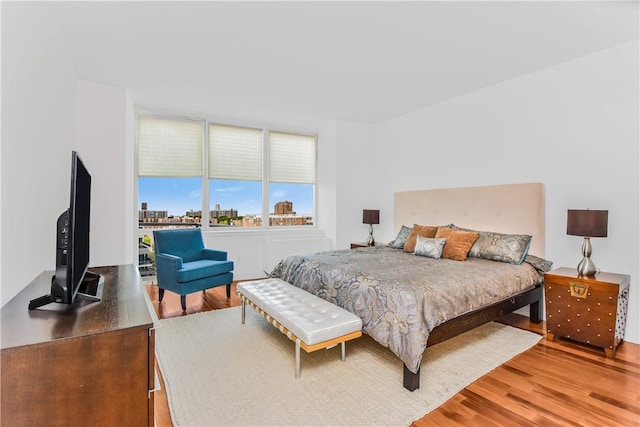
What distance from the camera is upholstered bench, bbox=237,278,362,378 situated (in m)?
2.16

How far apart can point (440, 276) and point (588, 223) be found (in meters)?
1.41

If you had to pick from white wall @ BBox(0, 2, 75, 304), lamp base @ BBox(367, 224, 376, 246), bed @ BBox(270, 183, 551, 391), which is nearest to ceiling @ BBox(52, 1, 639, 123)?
white wall @ BBox(0, 2, 75, 304)

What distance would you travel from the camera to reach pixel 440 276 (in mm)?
2570

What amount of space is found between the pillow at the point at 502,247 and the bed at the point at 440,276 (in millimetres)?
13

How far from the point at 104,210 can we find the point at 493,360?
4.32m

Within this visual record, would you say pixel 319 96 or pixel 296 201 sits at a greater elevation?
pixel 319 96

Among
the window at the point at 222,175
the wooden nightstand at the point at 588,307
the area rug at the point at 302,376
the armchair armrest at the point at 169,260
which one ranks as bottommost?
the area rug at the point at 302,376

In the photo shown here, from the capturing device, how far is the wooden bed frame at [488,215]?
260 cm

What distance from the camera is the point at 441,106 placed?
4.53 m

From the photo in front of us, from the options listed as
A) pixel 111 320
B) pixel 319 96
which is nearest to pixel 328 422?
pixel 111 320

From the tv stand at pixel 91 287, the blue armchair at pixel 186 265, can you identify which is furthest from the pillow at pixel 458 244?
the tv stand at pixel 91 287

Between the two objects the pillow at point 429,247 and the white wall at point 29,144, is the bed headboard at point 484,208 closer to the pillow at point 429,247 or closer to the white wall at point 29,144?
the pillow at point 429,247

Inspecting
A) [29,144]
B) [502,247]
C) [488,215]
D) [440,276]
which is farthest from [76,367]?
[488,215]

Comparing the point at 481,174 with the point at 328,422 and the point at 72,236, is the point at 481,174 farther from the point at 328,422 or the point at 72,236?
the point at 72,236
